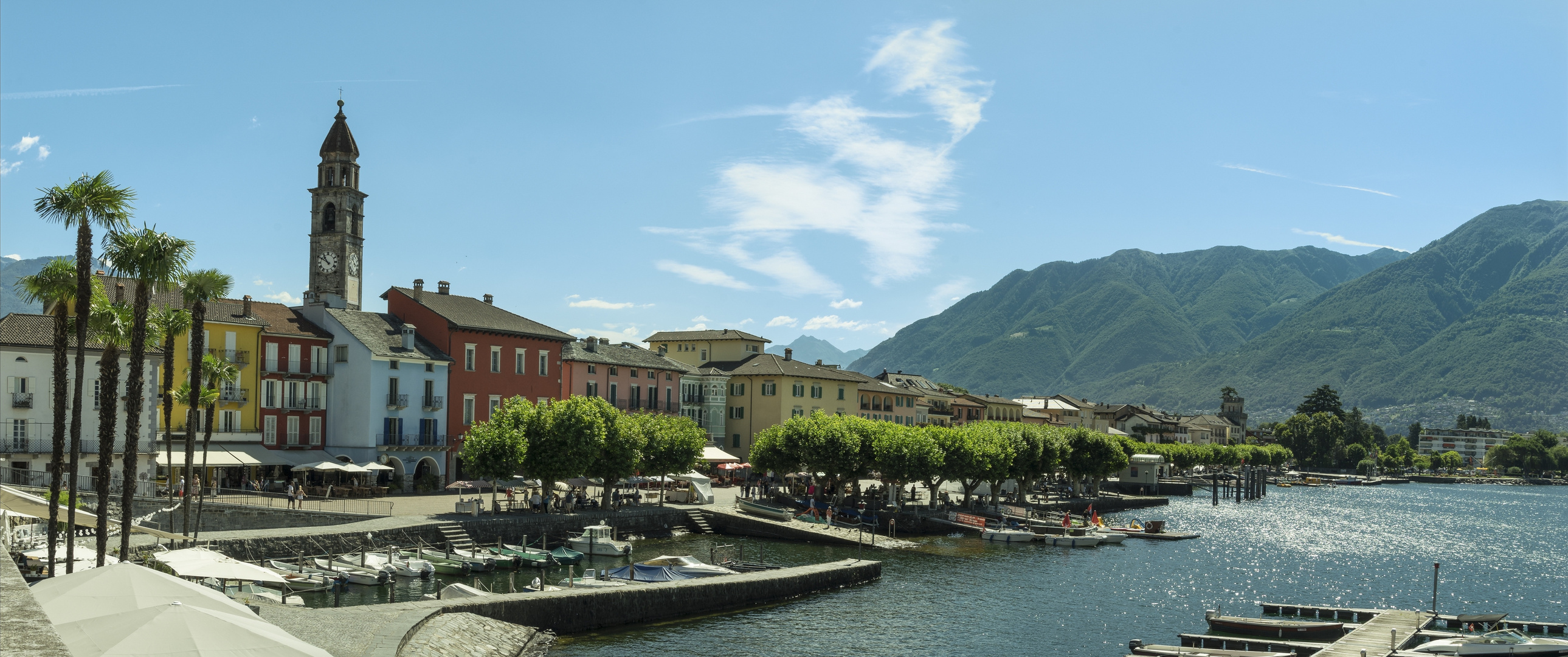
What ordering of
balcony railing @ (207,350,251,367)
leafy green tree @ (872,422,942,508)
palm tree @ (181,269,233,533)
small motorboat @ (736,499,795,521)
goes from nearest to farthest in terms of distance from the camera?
palm tree @ (181,269,233,533) → balcony railing @ (207,350,251,367) → small motorboat @ (736,499,795,521) → leafy green tree @ (872,422,942,508)

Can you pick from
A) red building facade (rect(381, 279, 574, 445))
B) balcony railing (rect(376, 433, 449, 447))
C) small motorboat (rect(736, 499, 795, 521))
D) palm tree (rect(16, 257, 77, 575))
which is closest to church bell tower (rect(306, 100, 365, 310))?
red building facade (rect(381, 279, 574, 445))

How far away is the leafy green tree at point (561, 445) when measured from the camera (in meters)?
60.3

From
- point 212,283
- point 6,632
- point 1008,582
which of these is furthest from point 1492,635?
point 212,283

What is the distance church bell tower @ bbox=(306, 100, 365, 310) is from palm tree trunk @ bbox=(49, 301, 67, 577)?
5552 cm

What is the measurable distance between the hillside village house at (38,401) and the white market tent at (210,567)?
23455 mm

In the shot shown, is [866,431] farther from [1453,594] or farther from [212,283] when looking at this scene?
[212,283]

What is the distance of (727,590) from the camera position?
4288cm

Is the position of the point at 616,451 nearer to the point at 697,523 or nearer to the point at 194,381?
the point at 697,523

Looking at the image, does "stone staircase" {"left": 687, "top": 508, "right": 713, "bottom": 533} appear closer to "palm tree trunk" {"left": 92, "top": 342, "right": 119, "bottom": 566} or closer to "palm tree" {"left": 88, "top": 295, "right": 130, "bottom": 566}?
"palm tree" {"left": 88, "top": 295, "right": 130, "bottom": 566}

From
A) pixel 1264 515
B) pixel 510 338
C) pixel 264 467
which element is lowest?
pixel 1264 515

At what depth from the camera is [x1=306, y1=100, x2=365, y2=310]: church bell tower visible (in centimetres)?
8625

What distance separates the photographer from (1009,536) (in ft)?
230

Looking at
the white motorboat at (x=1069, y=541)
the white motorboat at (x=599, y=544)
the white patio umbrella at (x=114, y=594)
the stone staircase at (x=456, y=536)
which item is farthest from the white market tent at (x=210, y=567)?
the white motorboat at (x=1069, y=541)

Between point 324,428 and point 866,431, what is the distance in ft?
118
